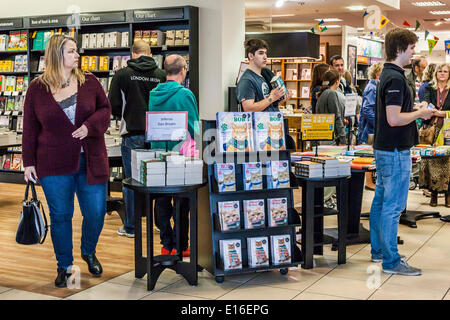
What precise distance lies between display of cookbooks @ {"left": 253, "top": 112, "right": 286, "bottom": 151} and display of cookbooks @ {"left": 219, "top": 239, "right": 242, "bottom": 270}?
67 cm

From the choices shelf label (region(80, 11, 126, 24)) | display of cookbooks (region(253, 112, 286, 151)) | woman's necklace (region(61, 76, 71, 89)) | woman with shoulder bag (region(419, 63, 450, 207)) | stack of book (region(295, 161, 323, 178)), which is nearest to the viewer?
woman's necklace (region(61, 76, 71, 89))

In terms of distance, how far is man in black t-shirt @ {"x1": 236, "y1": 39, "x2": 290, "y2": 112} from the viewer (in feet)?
14.6

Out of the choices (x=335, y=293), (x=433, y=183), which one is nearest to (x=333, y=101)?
(x=433, y=183)

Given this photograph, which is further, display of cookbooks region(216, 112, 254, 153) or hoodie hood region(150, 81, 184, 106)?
hoodie hood region(150, 81, 184, 106)

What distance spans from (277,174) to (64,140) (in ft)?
4.74

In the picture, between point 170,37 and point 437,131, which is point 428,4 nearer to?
point 437,131

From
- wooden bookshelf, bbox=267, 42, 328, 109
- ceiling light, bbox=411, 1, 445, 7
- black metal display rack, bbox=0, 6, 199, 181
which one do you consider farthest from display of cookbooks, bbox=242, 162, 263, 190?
ceiling light, bbox=411, 1, 445, 7

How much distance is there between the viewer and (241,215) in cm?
393

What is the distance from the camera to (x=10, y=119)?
8.71 meters

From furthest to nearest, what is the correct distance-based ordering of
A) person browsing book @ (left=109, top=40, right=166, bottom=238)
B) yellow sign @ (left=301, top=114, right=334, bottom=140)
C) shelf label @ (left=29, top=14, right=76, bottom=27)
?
shelf label @ (left=29, top=14, right=76, bottom=27), person browsing book @ (left=109, top=40, right=166, bottom=238), yellow sign @ (left=301, top=114, right=334, bottom=140)

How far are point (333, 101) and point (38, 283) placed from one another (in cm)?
372

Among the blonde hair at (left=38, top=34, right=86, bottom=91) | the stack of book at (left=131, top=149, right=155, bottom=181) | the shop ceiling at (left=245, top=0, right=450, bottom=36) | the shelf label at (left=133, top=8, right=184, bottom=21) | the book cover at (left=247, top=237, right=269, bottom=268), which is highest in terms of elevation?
the shop ceiling at (left=245, top=0, right=450, bottom=36)

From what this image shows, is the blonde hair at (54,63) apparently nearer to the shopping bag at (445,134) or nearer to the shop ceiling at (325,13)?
the shopping bag at (445,134)

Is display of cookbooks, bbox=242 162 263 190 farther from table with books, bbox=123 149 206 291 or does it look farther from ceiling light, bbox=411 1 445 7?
ceiling light, bbox=411 1 445 7
